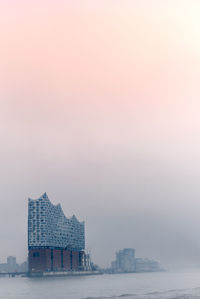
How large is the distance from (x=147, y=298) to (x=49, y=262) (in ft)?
382

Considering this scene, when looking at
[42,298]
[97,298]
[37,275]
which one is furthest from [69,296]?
[37,275]

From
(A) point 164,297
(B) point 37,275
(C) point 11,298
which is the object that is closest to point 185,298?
(A) point 164,297

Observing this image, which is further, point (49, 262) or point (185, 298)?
point (49, 262)

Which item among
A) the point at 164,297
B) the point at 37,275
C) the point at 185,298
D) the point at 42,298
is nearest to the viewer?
the point at 185,298

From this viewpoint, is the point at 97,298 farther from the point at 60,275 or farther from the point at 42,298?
the point at 60,275

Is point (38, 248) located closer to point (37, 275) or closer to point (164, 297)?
point (37, 275)

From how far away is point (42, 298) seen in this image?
9075 cm

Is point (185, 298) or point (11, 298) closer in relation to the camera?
point (185, 298)

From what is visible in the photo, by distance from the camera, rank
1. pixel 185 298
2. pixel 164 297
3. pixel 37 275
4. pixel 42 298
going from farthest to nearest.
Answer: pixel 37 275 → pixel 42 298 → pixel 164 297 → pixel 185 298

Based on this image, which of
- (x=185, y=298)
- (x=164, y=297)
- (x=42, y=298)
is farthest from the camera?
(x=42, y=298)

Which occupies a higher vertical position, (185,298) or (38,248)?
(38,248)

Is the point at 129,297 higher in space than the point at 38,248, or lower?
lower

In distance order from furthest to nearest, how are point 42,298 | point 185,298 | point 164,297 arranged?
point 42,298
point 164,297
point 185,298

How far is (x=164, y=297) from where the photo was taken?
3184 inches
